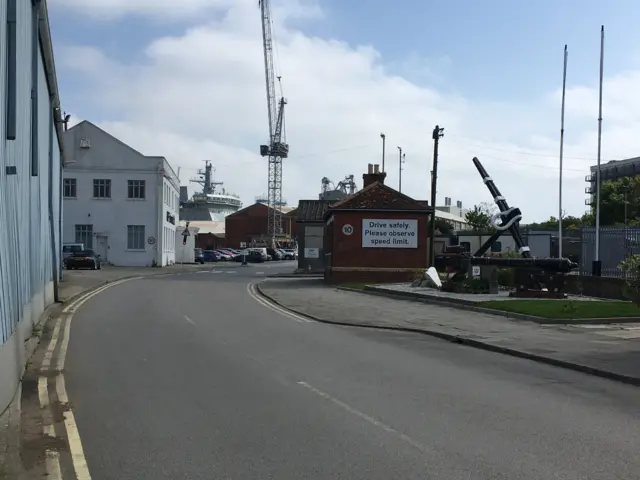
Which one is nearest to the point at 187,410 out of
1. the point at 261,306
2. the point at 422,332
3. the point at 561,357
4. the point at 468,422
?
the point at 468,422

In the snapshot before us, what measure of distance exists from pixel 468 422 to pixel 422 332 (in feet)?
33.5

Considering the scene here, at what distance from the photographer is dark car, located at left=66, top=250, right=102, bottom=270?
170 ft

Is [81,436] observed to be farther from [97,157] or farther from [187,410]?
[97,157]

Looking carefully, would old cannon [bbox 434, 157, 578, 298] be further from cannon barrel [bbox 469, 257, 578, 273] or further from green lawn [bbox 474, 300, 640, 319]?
green lawn [bbox 474, 300, 640, 319]

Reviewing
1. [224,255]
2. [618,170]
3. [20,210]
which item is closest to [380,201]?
[20,210]

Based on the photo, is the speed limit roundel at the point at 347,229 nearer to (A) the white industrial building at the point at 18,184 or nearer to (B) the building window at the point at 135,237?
(A) the white industrial building at the point at 18,184

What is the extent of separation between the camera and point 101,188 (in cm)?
6356

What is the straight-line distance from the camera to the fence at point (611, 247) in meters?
27.5

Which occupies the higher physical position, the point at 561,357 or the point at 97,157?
the point at 97,157

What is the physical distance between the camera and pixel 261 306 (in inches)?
1025

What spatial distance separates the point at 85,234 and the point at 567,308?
49.1 m

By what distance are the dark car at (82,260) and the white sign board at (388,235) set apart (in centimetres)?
2029

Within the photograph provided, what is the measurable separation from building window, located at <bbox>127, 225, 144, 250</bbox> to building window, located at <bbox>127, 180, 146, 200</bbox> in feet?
8.08

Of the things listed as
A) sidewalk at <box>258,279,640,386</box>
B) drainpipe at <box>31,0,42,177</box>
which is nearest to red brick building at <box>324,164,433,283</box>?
sidewalk at <box>258,279,640,386</box>
